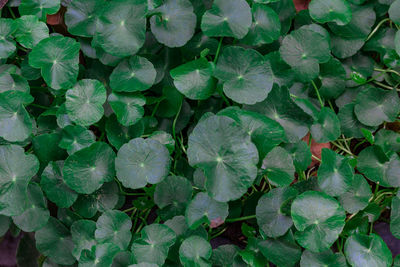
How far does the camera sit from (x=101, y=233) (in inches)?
40.3

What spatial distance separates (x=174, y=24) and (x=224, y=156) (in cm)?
38

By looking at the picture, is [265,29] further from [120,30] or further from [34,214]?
[34,214]

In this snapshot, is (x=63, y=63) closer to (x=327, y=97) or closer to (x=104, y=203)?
(x=104, y=203)

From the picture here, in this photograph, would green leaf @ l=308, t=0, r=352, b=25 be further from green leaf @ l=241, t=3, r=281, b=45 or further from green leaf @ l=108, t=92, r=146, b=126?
green leaf @ l=108, t=92, r=146, b=126

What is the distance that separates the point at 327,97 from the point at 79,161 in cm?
67

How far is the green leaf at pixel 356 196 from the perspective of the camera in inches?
41.8

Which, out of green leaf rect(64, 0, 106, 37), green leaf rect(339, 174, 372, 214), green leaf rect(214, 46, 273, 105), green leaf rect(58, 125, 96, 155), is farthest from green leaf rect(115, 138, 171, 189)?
green leaf rect(339, 174, 372, 214)

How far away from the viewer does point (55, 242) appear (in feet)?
3.61

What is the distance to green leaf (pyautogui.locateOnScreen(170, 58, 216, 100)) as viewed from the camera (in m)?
1.02

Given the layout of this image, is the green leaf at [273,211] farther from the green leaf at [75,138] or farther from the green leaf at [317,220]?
the green leaf at [75,138]

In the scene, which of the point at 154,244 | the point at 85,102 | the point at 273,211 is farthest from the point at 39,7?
the point at 273,211

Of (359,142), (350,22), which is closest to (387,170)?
(359,142)

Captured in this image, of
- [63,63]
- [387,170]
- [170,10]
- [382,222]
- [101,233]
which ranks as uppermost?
[170,10]

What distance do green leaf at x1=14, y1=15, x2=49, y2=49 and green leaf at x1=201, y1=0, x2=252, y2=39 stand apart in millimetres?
421
